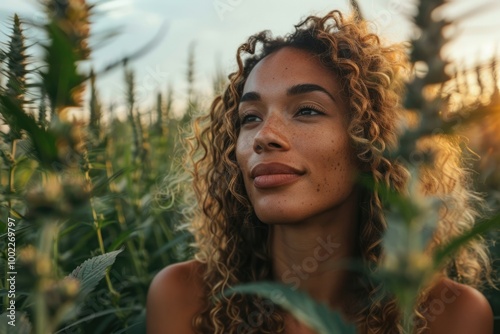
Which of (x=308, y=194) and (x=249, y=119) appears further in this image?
(x=249, y=119)

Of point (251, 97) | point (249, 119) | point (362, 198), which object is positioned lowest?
point (362, 198)

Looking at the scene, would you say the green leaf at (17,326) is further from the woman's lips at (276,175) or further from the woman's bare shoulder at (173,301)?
the woman's bare shoulder at (173,301)

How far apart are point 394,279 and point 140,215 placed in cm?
223

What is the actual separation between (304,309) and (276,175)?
1.37 m

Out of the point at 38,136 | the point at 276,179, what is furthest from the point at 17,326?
the point at 276,179

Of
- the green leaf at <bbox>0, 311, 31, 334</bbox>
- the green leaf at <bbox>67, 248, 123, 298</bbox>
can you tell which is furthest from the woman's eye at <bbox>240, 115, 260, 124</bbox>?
the green leaf at <bbox>0, 311, 31, 334</bbox>

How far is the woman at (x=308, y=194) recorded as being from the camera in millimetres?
2203

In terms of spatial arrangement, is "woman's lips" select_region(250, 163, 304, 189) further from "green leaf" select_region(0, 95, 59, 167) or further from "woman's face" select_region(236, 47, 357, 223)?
"green leaf" select_region(0, 95, 59, 167)

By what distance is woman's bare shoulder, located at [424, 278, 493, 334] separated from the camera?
8.04 ft

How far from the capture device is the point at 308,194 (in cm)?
216

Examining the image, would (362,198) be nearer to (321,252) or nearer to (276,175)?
(321,252)

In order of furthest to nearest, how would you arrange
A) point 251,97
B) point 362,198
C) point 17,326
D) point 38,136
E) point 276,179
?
point 362,198, point 251,97, point 276,179, point 17,326, point 38,136

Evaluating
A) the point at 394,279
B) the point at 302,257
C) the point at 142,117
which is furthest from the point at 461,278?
the point at 394,279

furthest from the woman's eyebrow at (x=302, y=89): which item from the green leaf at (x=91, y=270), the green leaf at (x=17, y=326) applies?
the green leaf at (x=17, y=326)
